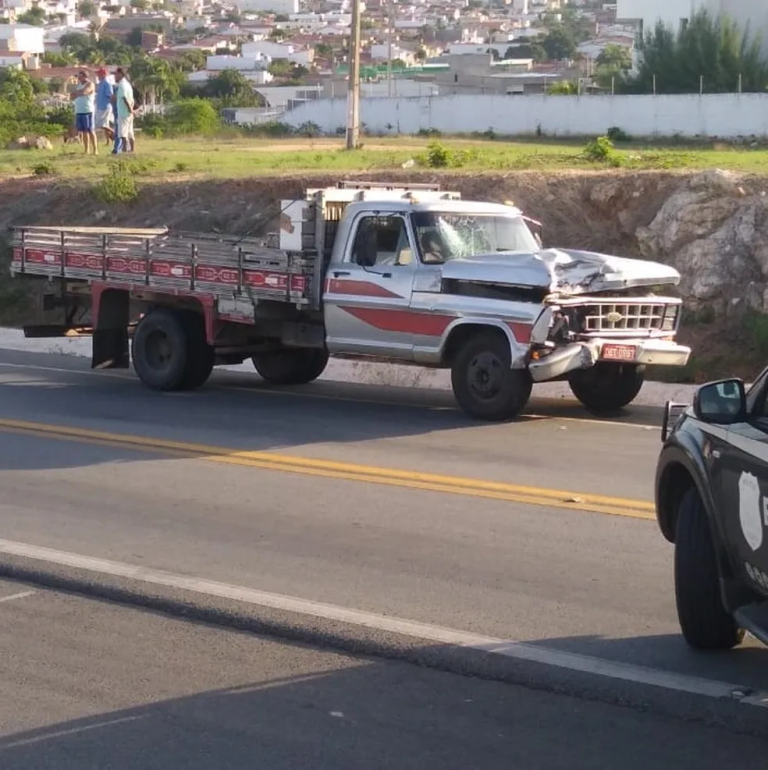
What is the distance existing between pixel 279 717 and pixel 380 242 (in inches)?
379

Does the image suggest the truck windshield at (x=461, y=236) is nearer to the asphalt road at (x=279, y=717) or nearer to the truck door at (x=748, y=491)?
the asphalt road at (x=279, y=717)

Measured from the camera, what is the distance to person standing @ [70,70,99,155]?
3231 centimetres

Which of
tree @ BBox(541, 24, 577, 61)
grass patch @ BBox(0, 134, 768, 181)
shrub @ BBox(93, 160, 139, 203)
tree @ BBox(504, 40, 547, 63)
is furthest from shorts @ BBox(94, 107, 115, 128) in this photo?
tree @ BBox(541, 24, 577, 61)

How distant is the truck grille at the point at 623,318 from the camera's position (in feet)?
46.4

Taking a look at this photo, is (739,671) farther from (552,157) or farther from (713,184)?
(552,157)

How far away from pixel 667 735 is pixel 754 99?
143ft

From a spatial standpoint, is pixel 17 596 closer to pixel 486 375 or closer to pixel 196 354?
pixel 486 375

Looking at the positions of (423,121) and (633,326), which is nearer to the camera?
(633,326)

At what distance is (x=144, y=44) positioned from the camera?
172 metres

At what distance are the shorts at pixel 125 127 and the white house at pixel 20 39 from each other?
130864mm

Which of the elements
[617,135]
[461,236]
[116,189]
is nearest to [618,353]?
[461,236]

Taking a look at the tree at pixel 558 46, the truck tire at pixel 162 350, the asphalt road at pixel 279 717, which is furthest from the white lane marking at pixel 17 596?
the tree at pixel 558 46

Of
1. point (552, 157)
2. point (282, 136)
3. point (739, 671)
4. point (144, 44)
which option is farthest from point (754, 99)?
point (144, 44)

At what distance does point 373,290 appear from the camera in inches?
595
